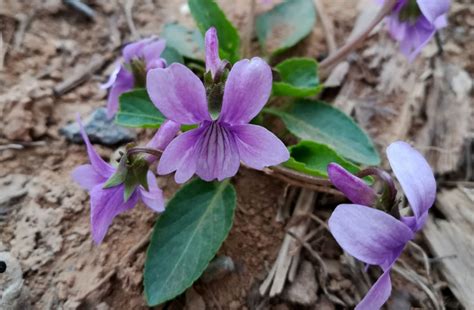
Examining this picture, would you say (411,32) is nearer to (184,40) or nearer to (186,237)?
(184,40)

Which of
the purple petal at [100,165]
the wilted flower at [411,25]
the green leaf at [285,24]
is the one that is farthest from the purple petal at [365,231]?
the green leaf at [285,24]

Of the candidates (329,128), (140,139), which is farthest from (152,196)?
(329,128)

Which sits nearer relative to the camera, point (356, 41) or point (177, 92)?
point (177, 92)

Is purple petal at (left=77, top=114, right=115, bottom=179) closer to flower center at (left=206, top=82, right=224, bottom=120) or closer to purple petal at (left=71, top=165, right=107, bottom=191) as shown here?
purple petal at (left=71, top=165, right=107, bottom=191)

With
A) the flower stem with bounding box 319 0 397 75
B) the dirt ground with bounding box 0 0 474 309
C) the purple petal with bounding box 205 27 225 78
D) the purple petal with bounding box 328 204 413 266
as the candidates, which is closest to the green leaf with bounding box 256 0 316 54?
the dirt ground with bounding box 0 0 474 309

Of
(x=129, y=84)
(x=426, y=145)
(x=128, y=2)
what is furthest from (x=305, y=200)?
(x=128, y=2)
